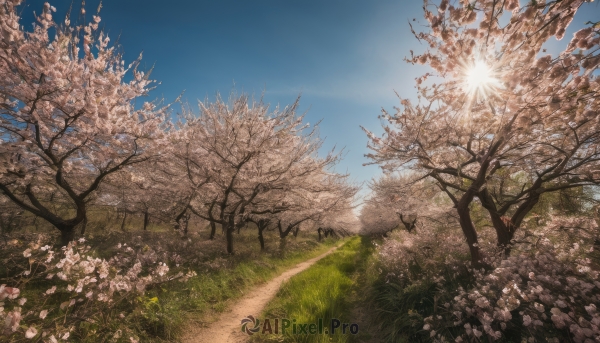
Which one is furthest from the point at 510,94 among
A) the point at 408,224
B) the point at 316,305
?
the point at 408,224

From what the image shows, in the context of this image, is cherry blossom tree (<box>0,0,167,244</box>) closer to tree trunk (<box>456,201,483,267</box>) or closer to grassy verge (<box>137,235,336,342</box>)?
grassy verge (<box>137,235,336,342</box>)

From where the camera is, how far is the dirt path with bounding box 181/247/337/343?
17.4 ft

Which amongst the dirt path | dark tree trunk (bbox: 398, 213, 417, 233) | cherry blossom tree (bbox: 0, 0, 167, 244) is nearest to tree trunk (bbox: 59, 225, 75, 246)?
cherry blossom tree (bbox: 0, 0, 167, 244)

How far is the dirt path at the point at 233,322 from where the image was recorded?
209 inches

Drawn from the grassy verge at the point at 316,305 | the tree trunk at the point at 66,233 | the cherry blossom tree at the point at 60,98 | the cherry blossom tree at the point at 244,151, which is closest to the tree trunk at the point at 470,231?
the grassy verge at the point at 316,305

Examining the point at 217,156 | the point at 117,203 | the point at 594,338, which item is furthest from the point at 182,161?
the point at 594,338

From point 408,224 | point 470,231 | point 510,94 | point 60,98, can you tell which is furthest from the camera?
point 408,224

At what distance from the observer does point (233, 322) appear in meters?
6.12

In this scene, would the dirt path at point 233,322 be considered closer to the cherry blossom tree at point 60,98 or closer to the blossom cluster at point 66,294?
the blossom cluster at point 66,294

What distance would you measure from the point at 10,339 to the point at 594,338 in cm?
714

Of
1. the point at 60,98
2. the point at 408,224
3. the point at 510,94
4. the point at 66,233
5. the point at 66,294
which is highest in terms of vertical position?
the point at 60,98

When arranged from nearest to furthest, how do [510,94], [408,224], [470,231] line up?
[510,94] → [470,231] → [408,224]

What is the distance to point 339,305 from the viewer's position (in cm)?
659

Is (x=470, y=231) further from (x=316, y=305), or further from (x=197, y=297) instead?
(x=197, y=297)
